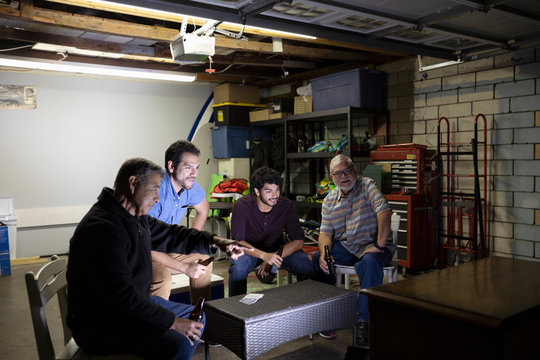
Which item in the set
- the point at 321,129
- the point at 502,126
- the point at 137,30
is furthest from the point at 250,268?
the point at 321,129

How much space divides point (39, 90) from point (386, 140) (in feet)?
16.1

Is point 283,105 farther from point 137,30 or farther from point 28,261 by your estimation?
point 28,261

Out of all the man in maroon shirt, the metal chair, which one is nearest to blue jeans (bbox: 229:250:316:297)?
the man in maroon shirt

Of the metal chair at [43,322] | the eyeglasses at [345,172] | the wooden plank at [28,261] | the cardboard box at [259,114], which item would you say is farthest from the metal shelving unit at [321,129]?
the metal chair at [43,322]

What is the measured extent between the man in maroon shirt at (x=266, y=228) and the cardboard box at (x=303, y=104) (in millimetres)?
2737

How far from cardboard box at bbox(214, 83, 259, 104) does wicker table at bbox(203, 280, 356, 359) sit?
494cm

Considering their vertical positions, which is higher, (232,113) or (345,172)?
(232,113)

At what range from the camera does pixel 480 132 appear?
5055 mm

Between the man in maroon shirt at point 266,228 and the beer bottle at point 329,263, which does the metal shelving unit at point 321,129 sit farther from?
the beer bottle at point 329,263

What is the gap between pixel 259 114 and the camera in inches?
281

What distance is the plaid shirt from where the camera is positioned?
3.62 metres

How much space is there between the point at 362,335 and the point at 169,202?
1697 millimetres

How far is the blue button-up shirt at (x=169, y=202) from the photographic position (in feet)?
10.5

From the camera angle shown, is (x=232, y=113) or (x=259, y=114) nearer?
(x=259, y=114)
